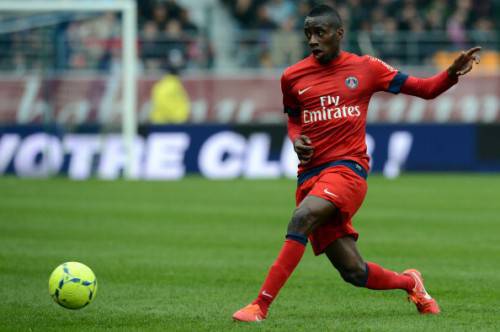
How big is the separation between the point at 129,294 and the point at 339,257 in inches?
86.2

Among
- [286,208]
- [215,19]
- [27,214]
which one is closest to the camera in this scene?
[27,214]

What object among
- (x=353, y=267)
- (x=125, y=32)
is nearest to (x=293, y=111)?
(x=353, y=267)

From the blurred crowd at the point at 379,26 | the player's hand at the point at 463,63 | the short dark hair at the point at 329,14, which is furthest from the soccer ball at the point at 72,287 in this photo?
the blurred crowd at the point at 379,26

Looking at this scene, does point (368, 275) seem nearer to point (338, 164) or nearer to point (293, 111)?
point (338, 164)

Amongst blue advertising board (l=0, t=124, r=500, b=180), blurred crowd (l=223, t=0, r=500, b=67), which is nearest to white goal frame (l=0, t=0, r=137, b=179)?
blue advertising board (l=0, t=124, r=500, b=180)

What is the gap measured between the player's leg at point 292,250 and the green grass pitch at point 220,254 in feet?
0.41

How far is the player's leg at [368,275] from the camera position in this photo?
8406 mm

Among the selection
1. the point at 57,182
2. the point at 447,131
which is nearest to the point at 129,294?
the point at 57,182

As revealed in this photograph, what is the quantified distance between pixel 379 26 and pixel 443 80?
21.1m

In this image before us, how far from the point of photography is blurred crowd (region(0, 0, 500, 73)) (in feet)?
85.0

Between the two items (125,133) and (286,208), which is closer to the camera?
(286,208)

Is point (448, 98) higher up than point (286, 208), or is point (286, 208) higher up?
point (448, 98)

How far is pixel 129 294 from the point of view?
32.1 ft

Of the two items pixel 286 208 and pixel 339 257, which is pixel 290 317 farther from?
pixel 286 208
